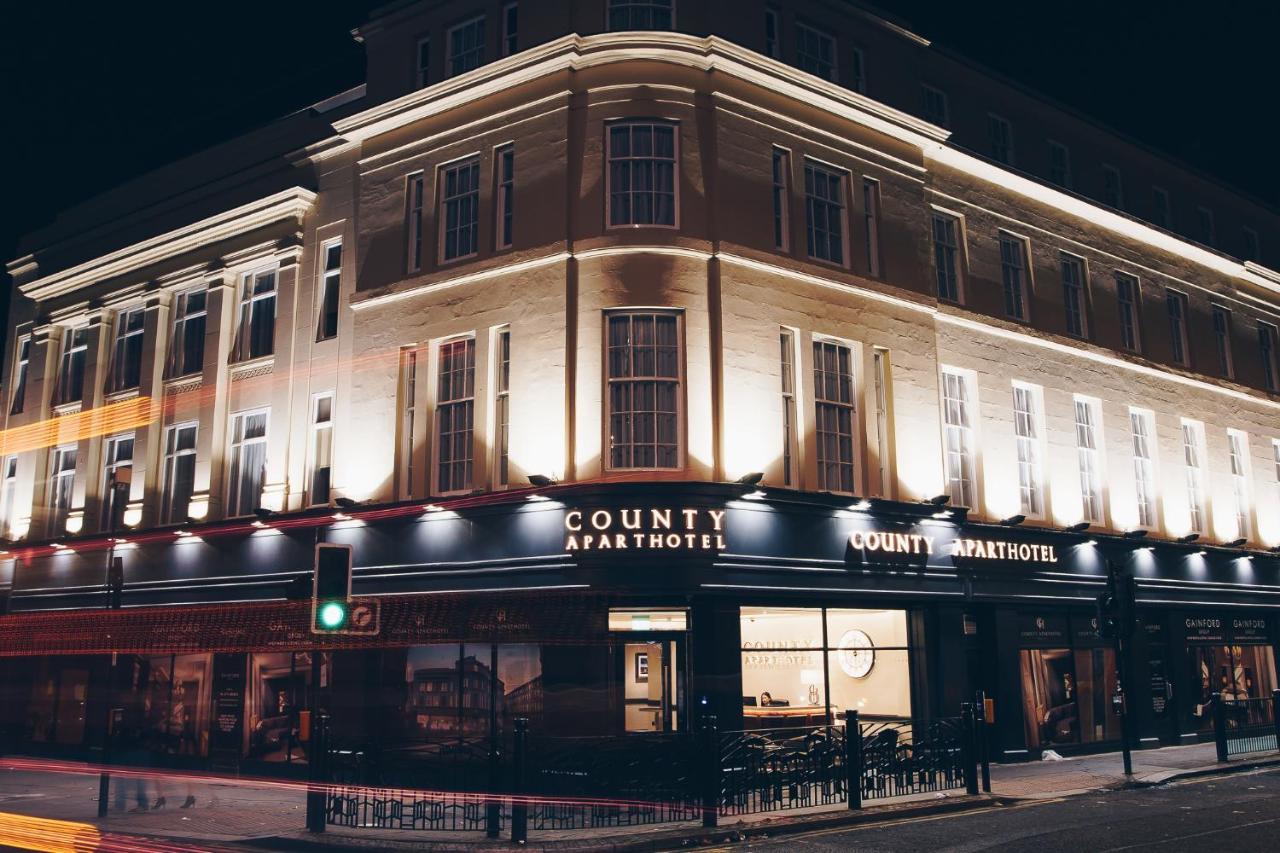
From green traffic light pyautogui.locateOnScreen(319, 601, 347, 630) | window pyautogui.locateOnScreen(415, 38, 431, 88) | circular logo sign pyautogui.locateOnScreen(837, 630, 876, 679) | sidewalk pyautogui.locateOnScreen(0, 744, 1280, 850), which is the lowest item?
sidewalk pyautogui.locateOnScreen(0, 744, 1280, 850)

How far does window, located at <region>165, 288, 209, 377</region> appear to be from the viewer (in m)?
28.2

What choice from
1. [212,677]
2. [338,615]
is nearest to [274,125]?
[212,677]

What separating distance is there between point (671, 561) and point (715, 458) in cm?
221

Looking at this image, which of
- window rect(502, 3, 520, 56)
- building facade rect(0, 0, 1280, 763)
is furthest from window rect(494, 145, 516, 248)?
window rect(502, 3, 520, 56)

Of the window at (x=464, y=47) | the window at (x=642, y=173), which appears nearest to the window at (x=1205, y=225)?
the window at (x=642, y=173)

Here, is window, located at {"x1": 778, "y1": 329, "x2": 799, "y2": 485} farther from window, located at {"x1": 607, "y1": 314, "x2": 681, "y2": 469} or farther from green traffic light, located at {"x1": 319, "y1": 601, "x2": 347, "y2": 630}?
green traffic light, located at {"x1": 319, "y1": 601, "x2": 347, "y2": 630}

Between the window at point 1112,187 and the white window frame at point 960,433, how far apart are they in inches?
358

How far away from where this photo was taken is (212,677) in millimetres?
25516

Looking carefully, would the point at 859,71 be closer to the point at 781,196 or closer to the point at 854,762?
the point at 781,196

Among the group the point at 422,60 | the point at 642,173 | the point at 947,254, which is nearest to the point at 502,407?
the point at 642,173

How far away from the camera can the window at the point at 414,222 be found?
924 inches

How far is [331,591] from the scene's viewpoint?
1280 cm

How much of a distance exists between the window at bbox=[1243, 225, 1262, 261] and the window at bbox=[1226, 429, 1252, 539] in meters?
6.66

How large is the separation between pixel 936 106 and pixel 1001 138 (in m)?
2.65
